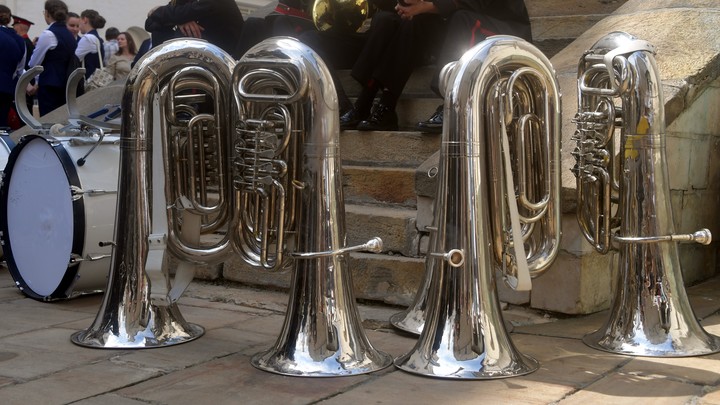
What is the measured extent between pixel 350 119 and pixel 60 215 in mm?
1700

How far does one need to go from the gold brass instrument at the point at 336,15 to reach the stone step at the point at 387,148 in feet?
2.53

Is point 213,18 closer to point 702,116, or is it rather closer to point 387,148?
point 387,148

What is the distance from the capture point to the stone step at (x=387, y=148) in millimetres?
5152

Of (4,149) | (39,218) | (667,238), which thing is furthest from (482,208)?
(4,149)

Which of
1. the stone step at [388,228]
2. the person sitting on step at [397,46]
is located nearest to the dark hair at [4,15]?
the person sitting on step at [397,46]

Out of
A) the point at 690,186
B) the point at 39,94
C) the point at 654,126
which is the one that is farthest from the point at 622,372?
the point at 39,94

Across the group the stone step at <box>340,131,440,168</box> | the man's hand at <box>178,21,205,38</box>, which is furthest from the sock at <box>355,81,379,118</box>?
the man's hand at <box>178,21,205,38</box>

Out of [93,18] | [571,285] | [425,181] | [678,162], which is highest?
[93,18]

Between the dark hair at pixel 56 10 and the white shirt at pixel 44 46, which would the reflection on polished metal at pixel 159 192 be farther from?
the dark hair at pixel 56 10

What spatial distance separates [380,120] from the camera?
17.8 feet

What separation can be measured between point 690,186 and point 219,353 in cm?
251

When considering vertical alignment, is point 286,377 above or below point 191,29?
below

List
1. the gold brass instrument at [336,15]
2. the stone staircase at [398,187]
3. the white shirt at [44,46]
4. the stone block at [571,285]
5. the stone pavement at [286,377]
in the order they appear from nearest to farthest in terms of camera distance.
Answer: the stone pavement at [286,377], the stone block at [571,285], the stone staircase at [398,187], the gold brass instrument at [336,15], the white shirt at [44,46]

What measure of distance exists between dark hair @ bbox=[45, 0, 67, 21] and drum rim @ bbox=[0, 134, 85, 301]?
458cm
